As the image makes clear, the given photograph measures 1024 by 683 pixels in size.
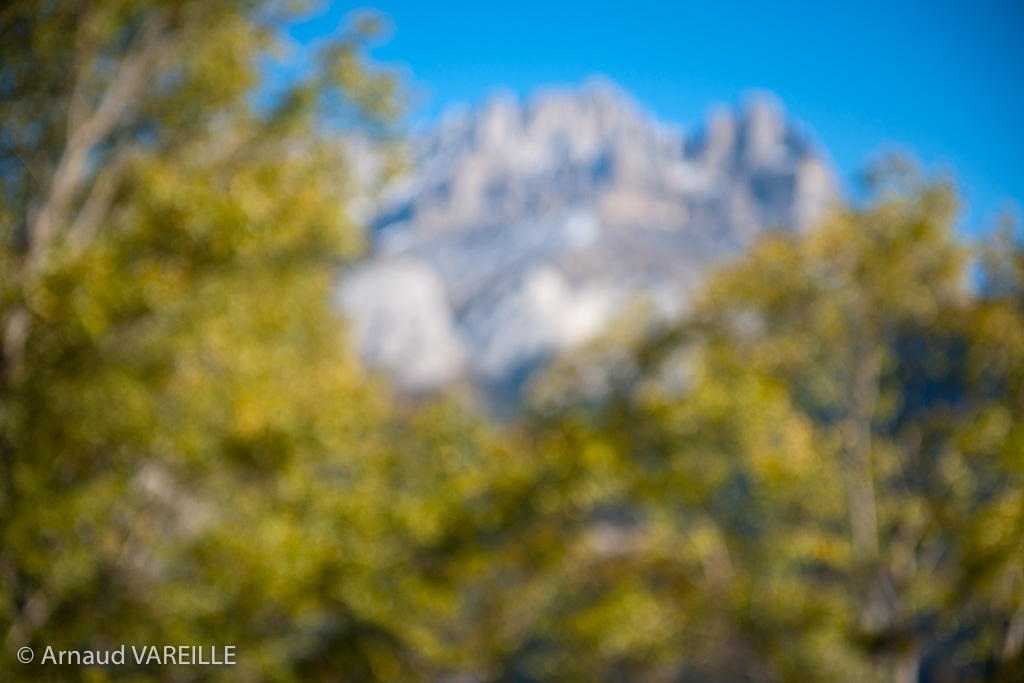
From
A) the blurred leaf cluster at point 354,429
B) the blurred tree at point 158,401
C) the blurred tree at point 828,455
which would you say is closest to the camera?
the blurred tree at point 158,401

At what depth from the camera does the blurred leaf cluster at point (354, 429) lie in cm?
529

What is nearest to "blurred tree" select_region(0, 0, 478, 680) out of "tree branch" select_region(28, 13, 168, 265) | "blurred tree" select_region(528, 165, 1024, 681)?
"tree branch" select_region(28, 13, 168, 265)

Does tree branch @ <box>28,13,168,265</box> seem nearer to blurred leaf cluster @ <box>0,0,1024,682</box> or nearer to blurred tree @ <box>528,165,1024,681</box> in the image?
blurred leaf cluster @ <box>0,0,1024,682</box>

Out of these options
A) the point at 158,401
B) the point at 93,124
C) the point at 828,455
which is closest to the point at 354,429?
the point at 158,401

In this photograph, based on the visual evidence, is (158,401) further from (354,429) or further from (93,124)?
(93,124)

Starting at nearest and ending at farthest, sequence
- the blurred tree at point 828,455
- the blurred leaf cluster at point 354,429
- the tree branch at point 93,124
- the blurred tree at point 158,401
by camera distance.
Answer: the blurred tree at point 158,401, the blurred leaf cluster at point 354,429, the tree branch at point 93,124, the blurred tree at point 828,455

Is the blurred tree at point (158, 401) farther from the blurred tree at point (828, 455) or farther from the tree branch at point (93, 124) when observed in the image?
the blurred tree at point (828, 455)

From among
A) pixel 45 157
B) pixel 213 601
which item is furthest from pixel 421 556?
pixel 45 157

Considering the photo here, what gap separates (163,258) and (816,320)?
9.91 metres

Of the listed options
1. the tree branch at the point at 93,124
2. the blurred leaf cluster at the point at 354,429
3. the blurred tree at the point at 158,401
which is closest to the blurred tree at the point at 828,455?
the blurred leaf cluster at the point at 354,429

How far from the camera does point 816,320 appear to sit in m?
10.2

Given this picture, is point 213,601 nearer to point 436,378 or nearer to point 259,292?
point 259,292

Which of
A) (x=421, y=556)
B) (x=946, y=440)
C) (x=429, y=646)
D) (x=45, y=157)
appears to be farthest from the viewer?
(x=946, y=440)

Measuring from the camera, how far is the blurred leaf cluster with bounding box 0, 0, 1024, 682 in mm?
5289
